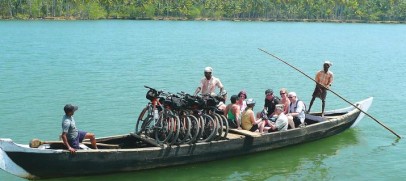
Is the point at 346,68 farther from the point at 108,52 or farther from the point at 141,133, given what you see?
the point at 141,133

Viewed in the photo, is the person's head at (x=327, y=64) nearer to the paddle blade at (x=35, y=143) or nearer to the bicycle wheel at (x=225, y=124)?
the bicycle wheel at (x=225, y=124)

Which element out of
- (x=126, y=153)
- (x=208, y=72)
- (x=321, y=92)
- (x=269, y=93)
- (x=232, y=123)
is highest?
(x=208, y=72)

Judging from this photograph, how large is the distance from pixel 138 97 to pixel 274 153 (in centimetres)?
1020

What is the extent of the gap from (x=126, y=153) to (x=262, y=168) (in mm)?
3824

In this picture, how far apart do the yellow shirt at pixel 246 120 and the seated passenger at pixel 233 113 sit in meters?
0.13

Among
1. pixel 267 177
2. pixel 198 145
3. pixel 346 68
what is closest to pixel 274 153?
pixel 267 177

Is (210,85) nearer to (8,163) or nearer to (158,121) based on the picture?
(158,121)

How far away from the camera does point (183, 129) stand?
1286cm

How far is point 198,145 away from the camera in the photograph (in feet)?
42.6

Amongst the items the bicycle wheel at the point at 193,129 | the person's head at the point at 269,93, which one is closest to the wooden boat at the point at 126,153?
the bicycle wheel at the point at 193,129

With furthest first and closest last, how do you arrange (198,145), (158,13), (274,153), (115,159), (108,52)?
(158,13) < (108,52) < (274,153) < (198,145) < (115,159)

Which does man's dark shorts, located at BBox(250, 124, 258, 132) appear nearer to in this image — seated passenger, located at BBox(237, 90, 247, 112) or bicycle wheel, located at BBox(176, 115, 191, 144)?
seated passenger, located at BBox(237, 90, 247, 112)

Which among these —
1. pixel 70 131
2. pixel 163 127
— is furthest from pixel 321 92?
pixel 70 131

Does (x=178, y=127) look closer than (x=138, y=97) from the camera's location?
Yes
